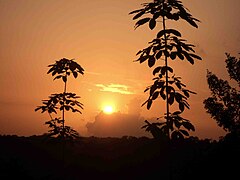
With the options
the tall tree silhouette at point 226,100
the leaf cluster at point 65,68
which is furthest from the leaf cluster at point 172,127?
the tall tree silhouette at point 226,100

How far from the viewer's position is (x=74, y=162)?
15.2 m

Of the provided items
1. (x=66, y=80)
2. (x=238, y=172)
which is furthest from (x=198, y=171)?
(x=66, y=80)

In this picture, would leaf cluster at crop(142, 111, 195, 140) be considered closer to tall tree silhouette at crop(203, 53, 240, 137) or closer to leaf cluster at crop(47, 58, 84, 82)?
leaf cluster at crop(47, 58, 84, 82)

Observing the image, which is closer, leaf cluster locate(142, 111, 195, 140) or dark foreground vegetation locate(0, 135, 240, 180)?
leaf cluster locate(142, 111, 195, 140)

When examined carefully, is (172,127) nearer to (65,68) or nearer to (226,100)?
(65,68)

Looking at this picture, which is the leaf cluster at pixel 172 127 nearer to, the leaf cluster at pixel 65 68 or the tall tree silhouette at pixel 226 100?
the leaf cluster at pixel 65 68

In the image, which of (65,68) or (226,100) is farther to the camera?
(226,100)

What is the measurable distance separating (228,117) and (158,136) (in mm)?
19632

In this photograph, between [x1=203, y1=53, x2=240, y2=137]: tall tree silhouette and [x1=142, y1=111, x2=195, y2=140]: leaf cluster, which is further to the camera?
[x1=203, y1=53, x2=240, y2=137]: tall tree silhouette

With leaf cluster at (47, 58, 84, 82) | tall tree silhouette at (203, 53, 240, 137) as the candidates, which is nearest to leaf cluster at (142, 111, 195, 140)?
leaf cluster at (47, 58, 84, 82)

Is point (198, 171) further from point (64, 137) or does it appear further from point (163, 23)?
point (163, 23)

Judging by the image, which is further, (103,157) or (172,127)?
(103,157)

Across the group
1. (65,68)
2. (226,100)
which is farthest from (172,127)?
(226,100)

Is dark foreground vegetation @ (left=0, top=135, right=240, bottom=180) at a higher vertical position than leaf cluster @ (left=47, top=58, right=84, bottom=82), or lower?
lower
